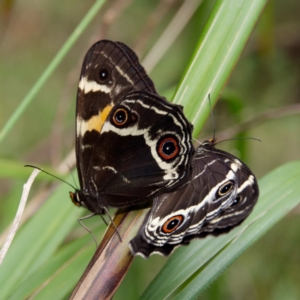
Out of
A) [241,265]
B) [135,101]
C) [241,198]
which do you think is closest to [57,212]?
[135,101]

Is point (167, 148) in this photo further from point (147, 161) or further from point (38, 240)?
point (38, 240)

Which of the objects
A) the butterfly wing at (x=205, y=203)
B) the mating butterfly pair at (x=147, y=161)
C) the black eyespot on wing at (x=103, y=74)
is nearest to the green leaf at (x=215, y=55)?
the mating butterfly pair at (x=147, y=161)

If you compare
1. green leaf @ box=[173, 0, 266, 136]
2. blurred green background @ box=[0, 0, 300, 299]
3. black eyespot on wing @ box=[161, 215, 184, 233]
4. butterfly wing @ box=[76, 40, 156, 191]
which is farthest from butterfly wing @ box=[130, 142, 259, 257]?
blurred green background @ box=[0, 0, 300, 299]

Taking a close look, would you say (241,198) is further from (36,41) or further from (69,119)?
(36,41)

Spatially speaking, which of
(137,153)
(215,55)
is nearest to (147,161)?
(137,153)

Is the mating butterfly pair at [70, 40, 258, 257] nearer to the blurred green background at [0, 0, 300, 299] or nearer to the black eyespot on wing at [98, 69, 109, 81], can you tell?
the black eyespot on wing at [98, 69, 109, 81]
